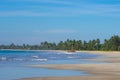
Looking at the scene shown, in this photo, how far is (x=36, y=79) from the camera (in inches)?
950

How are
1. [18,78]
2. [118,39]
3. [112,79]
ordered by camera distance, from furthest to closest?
[118,39], [18,78], [112,79]

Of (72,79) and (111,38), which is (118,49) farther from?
(72,79)

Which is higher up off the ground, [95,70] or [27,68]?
[27,68]

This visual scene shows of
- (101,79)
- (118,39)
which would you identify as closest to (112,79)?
(101,79)

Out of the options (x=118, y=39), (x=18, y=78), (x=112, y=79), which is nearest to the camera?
(x=112, y=79)

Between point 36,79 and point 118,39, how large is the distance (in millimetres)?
151316

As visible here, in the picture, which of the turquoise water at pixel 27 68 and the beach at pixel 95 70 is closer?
the beach at pixel 95 70

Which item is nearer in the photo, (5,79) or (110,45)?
(5,79)

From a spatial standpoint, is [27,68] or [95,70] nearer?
[95,70]

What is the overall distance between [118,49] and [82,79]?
151 metres

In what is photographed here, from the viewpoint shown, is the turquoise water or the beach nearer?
the beach

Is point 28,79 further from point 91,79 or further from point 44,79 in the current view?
point 91,79

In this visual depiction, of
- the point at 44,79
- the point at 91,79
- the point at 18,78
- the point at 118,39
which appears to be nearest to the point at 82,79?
the point at 91,79

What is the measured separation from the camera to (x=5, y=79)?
24.2 m
